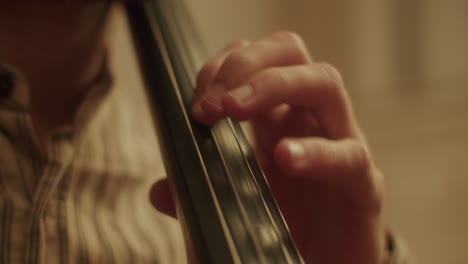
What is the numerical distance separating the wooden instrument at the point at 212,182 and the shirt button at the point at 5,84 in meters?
0.16

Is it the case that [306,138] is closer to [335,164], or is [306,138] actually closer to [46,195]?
[335,164]

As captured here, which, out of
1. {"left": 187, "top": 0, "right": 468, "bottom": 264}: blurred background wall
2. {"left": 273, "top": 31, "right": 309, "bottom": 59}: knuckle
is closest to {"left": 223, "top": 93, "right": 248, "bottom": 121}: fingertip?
{"left": 273, "top": 31, "right": 309, "bottom": 59}: knuckle

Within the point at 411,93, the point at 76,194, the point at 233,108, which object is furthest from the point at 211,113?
the point at 411,93

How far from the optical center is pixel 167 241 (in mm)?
467

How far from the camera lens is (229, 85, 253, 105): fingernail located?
273 millimetres

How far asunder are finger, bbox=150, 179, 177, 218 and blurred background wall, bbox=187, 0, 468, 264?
3.56ft

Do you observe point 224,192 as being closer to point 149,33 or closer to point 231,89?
point 231,89

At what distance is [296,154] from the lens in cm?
27

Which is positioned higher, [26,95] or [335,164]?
[26,95]

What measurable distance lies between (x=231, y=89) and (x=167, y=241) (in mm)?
237

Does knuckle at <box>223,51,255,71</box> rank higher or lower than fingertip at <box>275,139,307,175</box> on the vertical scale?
higher

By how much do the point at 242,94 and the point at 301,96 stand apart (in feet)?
0.18

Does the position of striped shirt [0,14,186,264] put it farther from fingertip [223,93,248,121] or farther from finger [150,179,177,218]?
fingertip [223,93,248,121]

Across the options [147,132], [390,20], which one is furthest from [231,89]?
[390,20]
